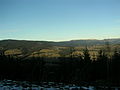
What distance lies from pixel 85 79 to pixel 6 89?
61.3 feet

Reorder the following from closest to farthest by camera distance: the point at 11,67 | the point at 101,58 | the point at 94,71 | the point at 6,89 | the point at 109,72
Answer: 1. the point at 6,89
2. the point at 109,72
3. the point at 94,71
4. the point at 101,58
5. the point at 11,67

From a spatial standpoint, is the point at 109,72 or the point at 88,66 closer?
the point at 109,72

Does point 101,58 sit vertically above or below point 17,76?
above

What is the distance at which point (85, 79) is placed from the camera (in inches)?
1307

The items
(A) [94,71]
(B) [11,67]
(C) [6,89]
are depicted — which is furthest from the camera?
(B) [11,67]

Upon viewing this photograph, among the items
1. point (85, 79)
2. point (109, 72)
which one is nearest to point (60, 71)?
point (85, 79)

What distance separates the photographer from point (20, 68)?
44.7 m

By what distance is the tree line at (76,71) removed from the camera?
31469 mm

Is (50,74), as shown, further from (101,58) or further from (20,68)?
(101,58)

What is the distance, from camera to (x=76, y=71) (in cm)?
3578

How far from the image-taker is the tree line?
3147 centimetres

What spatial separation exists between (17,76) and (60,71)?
10.6 metres

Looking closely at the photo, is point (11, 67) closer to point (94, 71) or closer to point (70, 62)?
point (70, 62)

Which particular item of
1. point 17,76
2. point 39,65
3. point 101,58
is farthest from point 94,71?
point 17,76
